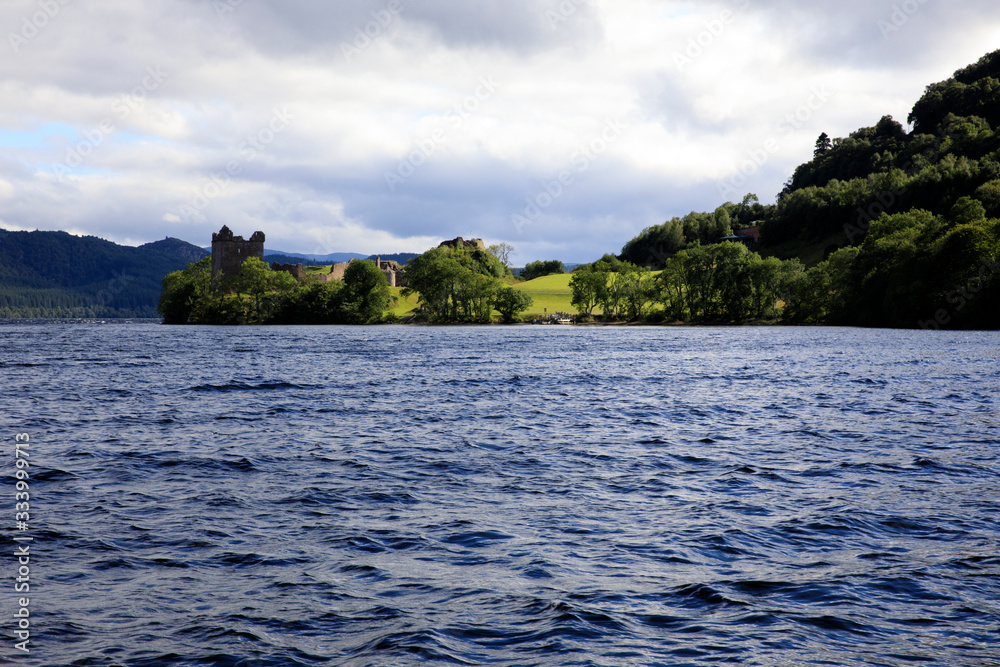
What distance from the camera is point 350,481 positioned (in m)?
15.4

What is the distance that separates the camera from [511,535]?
11.8 metres

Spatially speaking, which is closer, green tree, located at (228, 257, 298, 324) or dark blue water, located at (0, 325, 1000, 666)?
dark blue water, located at (0, 325, 1000, 666)

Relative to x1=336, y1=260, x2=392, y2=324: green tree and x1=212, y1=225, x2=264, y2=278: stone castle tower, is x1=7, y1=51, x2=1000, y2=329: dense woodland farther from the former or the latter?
x1=212, y1=225, x2=264, y2=278: stone castle tower

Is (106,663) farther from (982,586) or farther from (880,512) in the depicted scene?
(880,512)

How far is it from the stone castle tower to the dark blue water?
15775 cm

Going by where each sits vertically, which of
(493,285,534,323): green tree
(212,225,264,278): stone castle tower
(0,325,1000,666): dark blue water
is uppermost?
(212,225,264,278): stone castle tower

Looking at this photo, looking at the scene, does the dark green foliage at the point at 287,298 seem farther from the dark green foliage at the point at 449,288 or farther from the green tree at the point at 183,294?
the dark green foliage at the point at 449,288

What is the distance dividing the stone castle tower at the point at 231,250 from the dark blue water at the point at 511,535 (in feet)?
518

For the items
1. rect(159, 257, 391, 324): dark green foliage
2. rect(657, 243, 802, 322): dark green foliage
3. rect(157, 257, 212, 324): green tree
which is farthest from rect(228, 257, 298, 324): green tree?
rect(657, 243, 802, 322): dark green foliage

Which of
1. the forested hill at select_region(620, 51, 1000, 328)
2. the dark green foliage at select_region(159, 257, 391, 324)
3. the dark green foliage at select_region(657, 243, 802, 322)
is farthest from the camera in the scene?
the dark green foliage at select_region(159, 257, 391, 324)

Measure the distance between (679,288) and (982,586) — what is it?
Result: 143580mm

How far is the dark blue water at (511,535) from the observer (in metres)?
8.08

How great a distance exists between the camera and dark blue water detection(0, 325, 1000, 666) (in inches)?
318

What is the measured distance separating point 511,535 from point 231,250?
17874 cm
